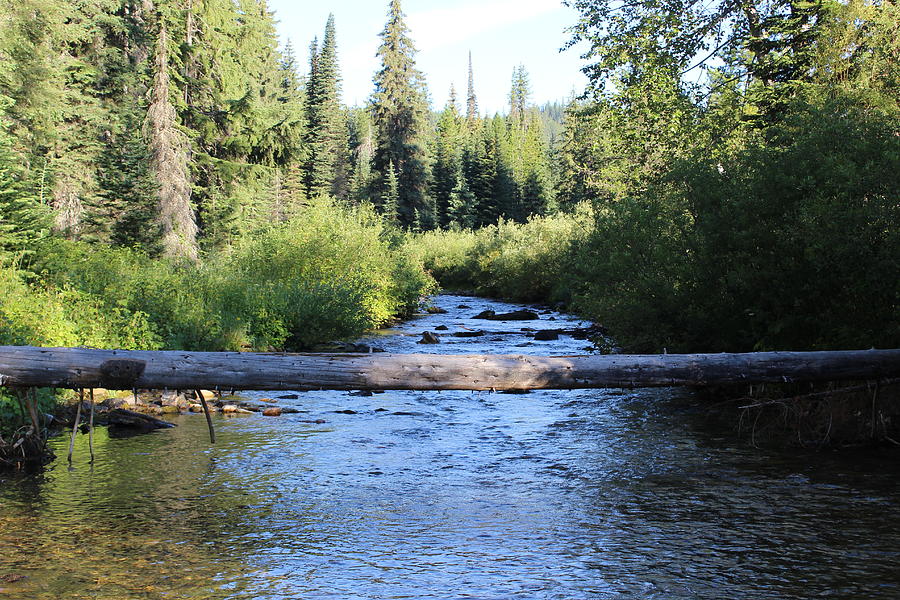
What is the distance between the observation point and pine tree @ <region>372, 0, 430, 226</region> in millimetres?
73875

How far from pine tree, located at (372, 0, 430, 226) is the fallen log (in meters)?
67.2

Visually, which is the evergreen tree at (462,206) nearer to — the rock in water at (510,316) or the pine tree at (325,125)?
the pine tree at (325,125)

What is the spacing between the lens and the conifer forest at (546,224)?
35.3 feet

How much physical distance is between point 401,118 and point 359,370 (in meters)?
70.2

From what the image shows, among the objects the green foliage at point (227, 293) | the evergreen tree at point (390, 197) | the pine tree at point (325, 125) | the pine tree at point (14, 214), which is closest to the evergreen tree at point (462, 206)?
the evergreen tree at point (390, 197)

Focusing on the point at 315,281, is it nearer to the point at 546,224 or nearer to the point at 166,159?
A: the point at 166,159

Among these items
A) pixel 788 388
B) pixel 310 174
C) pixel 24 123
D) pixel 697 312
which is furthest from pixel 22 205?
pixel 310 174

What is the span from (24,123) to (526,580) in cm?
2511

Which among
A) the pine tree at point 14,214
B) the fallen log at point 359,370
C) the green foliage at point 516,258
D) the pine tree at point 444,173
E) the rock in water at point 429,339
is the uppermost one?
the pine tree at point 444,173

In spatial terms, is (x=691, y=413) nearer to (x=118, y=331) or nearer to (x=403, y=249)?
(x=118, y=331)

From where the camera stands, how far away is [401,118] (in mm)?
75062

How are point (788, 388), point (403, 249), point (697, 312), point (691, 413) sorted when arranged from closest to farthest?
point (788, 388) → point (697, 312) → point (691, 413) → point (403, 249)

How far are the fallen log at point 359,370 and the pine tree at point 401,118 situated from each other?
221ft

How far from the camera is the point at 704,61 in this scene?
17.9m
